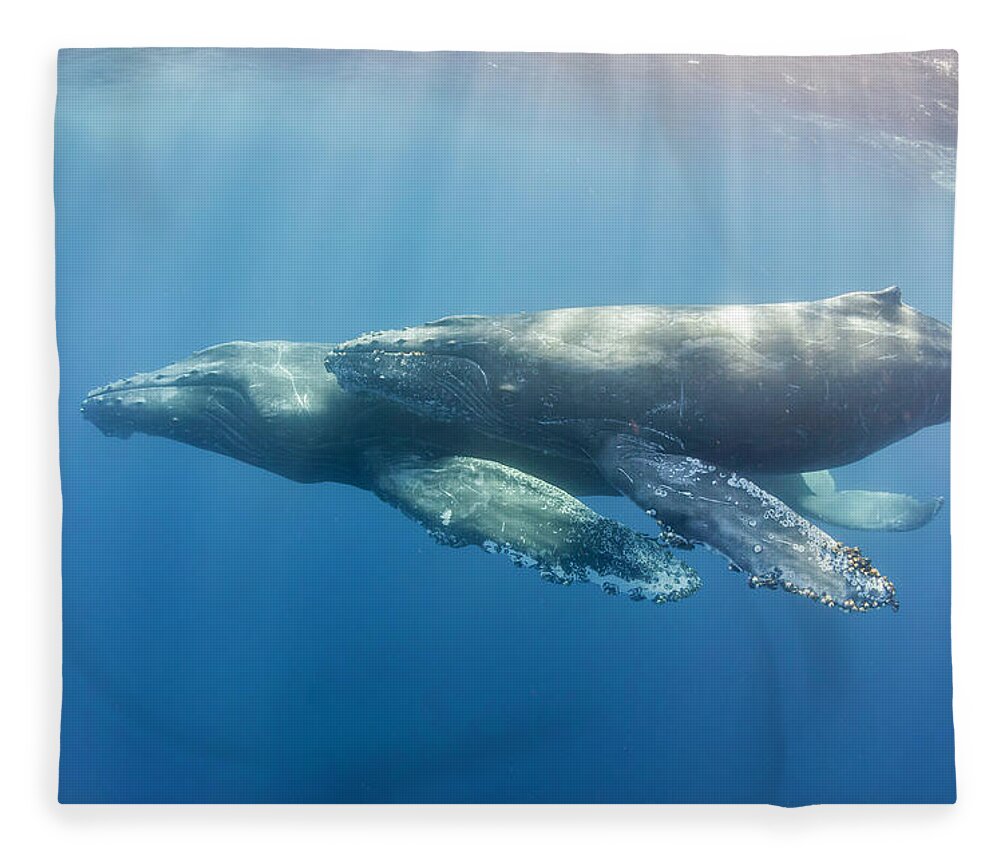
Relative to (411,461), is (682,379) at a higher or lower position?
higher

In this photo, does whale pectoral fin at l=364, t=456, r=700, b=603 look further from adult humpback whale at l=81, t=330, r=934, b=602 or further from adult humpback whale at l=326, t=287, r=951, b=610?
adult humpback whale at l=326, t=287, r=951, b=610

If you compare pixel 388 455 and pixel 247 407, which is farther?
pixel 247 407

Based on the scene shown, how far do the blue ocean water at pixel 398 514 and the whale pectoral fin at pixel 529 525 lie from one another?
0.39 ft

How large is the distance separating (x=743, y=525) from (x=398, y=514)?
69.6 inches

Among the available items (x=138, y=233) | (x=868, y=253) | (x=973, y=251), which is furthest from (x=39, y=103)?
(x=973, y=251)

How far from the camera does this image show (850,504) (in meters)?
4.69

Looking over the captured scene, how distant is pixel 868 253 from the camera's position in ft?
15.3

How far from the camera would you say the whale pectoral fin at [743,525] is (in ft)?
13.7

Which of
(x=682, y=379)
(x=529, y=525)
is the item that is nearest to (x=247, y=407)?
(x=529, y=525)

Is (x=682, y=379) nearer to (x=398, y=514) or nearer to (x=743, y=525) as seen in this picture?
(x=743, y=525)

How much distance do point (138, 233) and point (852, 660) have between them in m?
4.36

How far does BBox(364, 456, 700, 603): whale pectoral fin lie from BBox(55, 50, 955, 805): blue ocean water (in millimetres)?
118

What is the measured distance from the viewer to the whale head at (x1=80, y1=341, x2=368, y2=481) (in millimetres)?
4699

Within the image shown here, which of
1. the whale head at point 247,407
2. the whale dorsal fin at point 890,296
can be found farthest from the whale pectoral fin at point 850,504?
the whale head at point 247,407
